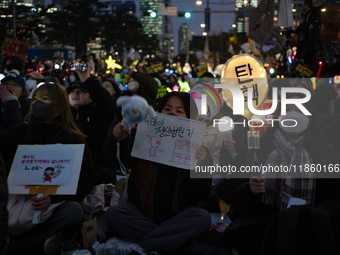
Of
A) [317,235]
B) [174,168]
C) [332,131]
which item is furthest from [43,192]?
[332,131]

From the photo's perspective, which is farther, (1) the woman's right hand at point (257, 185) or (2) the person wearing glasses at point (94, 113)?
(2) the person wearing glasses at point (94, 113)

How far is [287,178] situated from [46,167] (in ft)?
7.14

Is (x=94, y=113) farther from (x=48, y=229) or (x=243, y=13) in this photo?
(x=243, y=13)

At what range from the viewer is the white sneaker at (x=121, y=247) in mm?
2928

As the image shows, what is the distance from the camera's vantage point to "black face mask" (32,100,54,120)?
325 centimetres

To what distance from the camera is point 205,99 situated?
16.1 feet

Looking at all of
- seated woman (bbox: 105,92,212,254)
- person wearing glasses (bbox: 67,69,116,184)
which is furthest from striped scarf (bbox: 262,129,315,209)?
person wearing glasses (bbox: 67,69,116,184)

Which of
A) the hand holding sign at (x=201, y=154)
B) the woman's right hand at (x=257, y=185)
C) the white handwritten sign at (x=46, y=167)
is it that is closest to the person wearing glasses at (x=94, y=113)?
the white handwritten sign at (x=46, y=167)

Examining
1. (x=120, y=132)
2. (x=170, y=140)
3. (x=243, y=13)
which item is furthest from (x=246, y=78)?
(x=243, y=13)

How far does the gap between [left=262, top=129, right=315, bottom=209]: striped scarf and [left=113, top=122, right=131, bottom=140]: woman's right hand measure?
4.67ft

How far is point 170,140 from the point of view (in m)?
3.12

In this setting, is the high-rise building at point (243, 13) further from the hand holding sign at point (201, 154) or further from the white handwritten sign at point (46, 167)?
the white handwritten sign at point (46, 167)

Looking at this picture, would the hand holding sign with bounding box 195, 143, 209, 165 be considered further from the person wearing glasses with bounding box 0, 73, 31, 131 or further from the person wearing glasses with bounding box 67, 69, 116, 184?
the person wearing glasses with bounding box 0, 73, 31, 131

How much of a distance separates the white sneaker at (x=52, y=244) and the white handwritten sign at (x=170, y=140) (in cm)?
107
